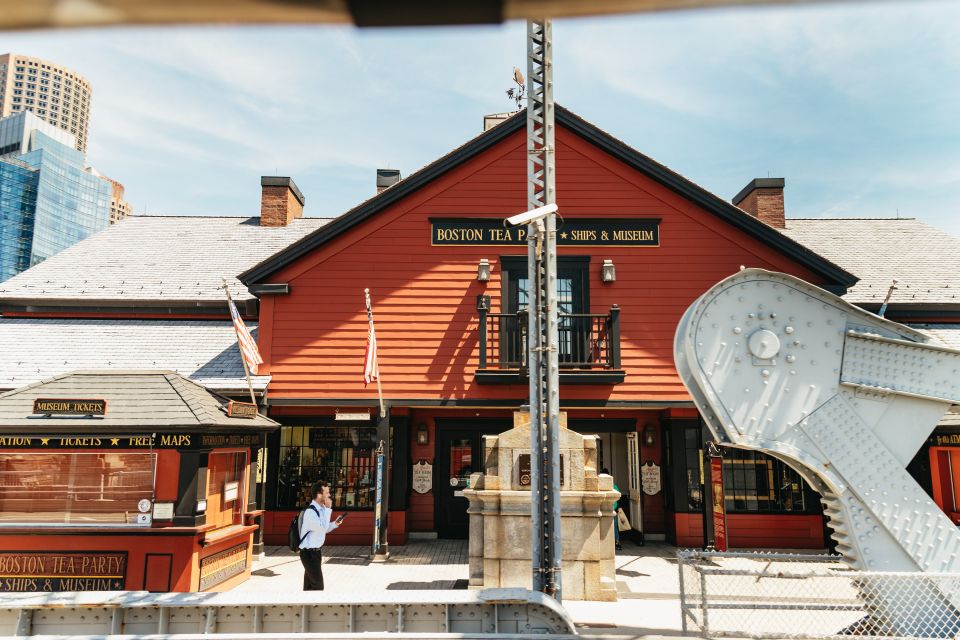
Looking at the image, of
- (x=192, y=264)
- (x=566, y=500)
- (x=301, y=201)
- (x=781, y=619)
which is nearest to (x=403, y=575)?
(x=566, y=500)

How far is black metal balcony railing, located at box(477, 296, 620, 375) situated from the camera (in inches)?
523

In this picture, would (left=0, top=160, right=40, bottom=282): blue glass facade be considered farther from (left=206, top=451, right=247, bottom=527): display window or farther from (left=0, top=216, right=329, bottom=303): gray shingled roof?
(left=206, top=451, right=247, bottom=527): display window

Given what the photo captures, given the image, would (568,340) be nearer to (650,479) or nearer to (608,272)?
(608,272)

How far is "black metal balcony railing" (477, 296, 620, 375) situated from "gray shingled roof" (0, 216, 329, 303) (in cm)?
674

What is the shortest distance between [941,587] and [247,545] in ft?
33.0

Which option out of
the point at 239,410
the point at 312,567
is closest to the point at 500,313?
the point at 239,410

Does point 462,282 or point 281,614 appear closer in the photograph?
point 281,614

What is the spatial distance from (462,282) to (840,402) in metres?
9.15

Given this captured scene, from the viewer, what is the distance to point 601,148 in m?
14.4

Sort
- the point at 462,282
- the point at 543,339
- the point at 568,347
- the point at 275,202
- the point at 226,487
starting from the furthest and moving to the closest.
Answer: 1. the point at 275,202
2. the point at 462,282
3. the point at 568,347
4. the point at 226,487
5. the point at 543,339

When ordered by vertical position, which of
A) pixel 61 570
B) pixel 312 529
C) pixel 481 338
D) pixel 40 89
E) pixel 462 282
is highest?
pixel 40 89

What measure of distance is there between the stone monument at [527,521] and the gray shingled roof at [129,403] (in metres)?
4.37

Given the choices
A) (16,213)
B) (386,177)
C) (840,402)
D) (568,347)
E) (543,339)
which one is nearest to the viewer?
(840,402)

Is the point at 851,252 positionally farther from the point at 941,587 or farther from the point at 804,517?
the point at 941,587
